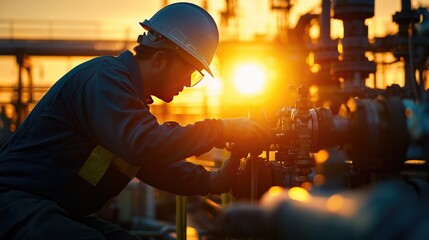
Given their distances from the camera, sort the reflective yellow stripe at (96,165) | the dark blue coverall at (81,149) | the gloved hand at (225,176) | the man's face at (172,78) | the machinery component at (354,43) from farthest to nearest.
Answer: the machinery component at (354,43), the man's face at (172,78), the gloved hand at (225,176), the reflective yellow stripe at (96,165), the dark blue coverall at (81,149)

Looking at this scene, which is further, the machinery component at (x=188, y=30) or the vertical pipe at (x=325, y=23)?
the vertical pipe at (x=325, y=23)

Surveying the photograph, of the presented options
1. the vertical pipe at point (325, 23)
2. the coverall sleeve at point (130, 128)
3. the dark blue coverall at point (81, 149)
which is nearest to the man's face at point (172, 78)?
the dark blue coverall at point (81, 149)

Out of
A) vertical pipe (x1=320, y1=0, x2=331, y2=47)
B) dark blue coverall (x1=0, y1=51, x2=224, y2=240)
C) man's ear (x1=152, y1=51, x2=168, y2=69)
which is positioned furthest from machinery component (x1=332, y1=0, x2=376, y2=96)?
dark blue coverall (x1=0, y1=51, x2=224, y2=240)

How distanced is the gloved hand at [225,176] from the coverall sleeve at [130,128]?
0.97 feet

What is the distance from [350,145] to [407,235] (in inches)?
25.3

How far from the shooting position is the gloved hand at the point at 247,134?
8.18 ft

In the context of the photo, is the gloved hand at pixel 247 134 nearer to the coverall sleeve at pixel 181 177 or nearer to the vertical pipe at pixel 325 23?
the coverall sleeve at pixel 181 177

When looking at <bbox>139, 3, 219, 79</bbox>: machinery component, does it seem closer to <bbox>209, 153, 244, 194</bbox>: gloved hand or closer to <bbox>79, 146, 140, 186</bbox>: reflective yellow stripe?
<bbox>209, 153, 244, 194</bbox>: gloved hand

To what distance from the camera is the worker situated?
2480 millimetres

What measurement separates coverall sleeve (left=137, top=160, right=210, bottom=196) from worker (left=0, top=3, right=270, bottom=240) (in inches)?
11.1

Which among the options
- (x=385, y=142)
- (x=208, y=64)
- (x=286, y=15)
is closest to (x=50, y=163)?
(x=208, y=64)

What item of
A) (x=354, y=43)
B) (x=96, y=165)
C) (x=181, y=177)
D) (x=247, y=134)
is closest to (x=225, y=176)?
(x=181, y=177)

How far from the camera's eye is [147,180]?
10.9 ft

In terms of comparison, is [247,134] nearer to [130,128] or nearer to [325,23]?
[130,128]
